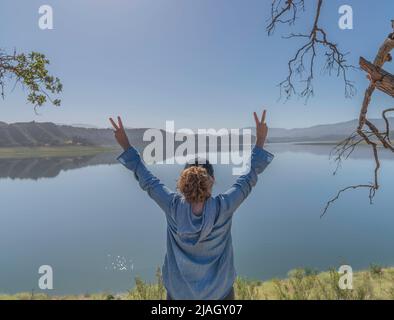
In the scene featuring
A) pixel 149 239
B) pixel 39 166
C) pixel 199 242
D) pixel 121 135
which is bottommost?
pixel 149 239

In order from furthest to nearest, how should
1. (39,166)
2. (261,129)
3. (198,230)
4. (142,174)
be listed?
(39,166), (261,129), (142,174), (198,230)

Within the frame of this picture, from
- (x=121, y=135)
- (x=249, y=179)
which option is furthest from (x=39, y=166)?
(x=249, y=179)

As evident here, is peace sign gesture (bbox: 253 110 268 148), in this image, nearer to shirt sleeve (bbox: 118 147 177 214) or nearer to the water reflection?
shirt sleeve (bbox: 118 147 177 214)

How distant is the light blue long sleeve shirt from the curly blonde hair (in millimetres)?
45

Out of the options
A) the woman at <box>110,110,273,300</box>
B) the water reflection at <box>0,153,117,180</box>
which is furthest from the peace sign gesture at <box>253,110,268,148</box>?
the water reflection at <box>0,153,117,180</box>

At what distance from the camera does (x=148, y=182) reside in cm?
214

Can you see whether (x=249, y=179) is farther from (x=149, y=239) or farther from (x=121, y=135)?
(x=149, y=239)

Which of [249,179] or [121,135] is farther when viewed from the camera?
[121,135]

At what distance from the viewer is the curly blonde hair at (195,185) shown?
1.94 meters

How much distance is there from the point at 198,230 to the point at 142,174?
20.1 inches

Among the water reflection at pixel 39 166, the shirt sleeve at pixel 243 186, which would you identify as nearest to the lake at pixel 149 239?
A: the shirt sleeve at pixel 243 186

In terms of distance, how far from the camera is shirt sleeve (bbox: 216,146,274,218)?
2.00 m

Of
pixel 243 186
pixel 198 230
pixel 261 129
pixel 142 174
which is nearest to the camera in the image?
pixel 198 230

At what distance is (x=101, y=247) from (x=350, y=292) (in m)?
20.9
